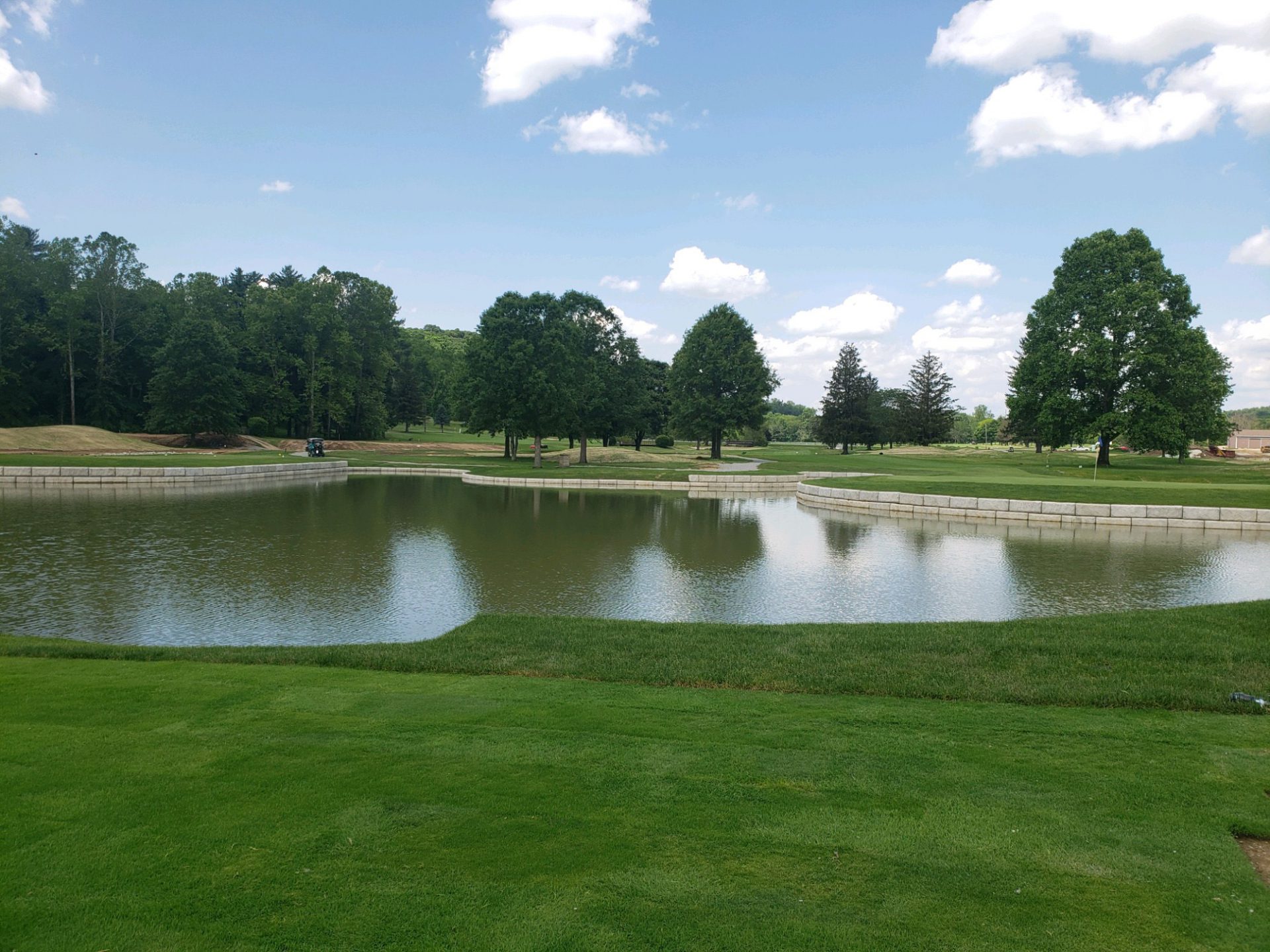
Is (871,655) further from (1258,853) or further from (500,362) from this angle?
(500,362)

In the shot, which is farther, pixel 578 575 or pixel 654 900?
pixel 578 575

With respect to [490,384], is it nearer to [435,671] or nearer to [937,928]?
→ [435,671]

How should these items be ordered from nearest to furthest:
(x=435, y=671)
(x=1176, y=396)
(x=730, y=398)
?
(x=435, y=671) < (x=1176, y=396) < (x=730, y=398)

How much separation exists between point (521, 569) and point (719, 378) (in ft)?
142

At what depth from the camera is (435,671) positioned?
25.9 ft

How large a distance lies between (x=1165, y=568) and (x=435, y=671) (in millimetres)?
16045

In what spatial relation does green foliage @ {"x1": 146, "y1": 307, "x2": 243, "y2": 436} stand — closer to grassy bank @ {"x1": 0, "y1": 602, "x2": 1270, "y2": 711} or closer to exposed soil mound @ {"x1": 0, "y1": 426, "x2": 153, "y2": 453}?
exposed soil mound @ {"x1": 0, "y1": 426, "x2": 153, "y2": 453}

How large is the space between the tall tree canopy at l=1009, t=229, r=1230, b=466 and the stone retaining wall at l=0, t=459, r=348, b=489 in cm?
4478

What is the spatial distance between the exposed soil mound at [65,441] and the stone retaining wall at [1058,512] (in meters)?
46.2

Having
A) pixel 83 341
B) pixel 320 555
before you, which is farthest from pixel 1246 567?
pixel 83 341

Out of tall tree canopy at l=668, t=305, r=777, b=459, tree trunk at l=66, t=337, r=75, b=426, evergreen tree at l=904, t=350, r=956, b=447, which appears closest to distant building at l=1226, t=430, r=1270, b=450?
evergreen tree at l=904, t=350, r=956, b=447

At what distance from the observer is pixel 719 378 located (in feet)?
186

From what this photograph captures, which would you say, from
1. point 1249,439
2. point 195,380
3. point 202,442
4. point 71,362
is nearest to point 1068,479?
point 202,442

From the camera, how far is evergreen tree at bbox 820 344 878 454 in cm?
7556
